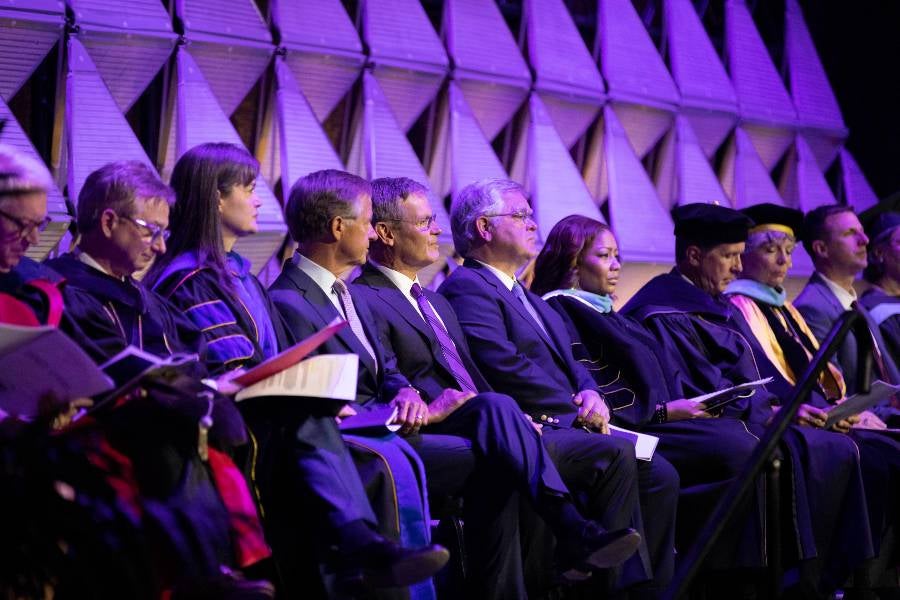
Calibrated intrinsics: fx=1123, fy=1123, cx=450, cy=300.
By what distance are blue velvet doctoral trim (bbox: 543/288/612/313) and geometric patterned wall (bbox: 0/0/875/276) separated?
1426mm

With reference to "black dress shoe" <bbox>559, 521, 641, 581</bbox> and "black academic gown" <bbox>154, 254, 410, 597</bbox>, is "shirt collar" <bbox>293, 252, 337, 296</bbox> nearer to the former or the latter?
"black academic gown" <bbox>154, 254, 410, 597</bbox>

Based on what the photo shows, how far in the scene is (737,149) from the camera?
24.5ft

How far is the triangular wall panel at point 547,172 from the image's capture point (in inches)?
252

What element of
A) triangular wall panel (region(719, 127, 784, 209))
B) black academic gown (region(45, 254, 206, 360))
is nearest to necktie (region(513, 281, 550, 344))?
black academic gown (region(45, 254, 206, 360))

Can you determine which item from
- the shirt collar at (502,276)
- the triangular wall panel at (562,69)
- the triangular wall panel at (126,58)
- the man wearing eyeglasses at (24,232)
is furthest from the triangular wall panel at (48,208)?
the triangular wall panel at (562,69)

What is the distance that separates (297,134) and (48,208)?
1406mm

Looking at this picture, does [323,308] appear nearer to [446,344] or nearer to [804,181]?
[446,344]

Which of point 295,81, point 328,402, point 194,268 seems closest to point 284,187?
point 295,81

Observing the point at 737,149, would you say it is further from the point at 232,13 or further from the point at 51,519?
the point at 51,519

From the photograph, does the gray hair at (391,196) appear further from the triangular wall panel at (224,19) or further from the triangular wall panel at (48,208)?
the triangular wall panel at (224,19)

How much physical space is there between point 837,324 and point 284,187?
319 centimetres

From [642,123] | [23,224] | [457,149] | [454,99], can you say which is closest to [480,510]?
[23,224]

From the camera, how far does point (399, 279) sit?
156 inches

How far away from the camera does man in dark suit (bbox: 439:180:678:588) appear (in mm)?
3588
